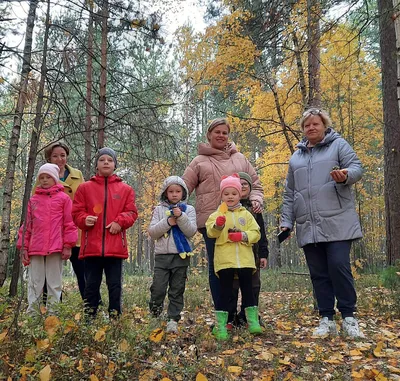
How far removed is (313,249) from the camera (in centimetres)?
378

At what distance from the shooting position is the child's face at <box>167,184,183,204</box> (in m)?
4.09

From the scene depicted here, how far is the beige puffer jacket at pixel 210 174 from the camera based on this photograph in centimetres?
414

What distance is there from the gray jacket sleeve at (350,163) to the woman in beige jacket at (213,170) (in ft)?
3.30

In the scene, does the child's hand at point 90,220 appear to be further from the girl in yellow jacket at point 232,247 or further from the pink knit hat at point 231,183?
the pink knit hat at point 231,183

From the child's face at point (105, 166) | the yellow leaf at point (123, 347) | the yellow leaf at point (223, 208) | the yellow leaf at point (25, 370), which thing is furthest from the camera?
the child's face at point (105, 166)

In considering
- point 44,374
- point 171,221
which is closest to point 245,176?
point 171,221

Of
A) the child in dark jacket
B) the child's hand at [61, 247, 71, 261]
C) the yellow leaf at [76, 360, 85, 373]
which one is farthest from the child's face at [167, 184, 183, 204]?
the yellow leaf at [76, 360, 85, 373]

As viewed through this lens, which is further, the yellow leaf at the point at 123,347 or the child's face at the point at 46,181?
the child's face at the point at 46,181

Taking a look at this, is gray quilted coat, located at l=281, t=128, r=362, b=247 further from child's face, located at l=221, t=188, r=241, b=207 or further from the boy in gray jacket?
the boy in gray jacket

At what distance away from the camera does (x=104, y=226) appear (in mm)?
3920

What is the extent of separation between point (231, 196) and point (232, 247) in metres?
0.53

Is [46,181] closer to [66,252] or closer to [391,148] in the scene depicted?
[66,252]

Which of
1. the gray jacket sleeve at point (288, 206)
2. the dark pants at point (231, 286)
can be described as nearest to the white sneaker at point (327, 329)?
the dark pants at point (231, 286)

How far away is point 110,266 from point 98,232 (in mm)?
400
